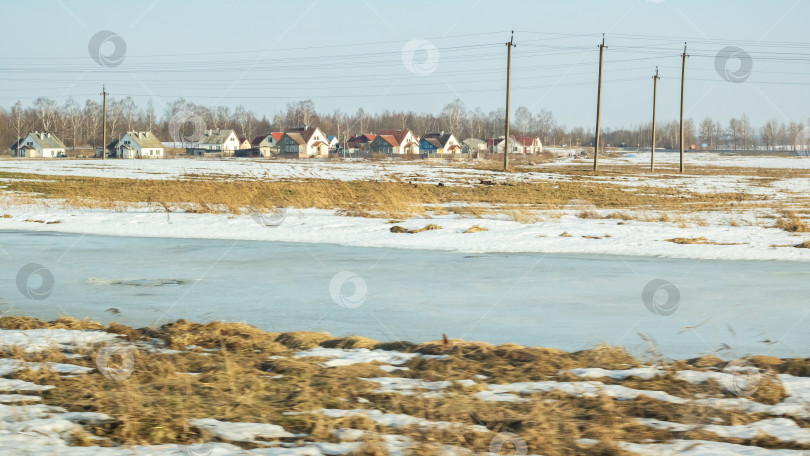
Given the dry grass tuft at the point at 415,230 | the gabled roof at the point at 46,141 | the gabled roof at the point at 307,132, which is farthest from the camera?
the gabled roof at the point at 307,132

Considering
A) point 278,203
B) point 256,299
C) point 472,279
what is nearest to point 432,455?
point 256,299

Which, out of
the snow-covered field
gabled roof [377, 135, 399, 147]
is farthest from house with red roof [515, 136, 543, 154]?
the snow-covered field

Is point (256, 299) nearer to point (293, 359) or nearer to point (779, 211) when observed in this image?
point (293, 359)

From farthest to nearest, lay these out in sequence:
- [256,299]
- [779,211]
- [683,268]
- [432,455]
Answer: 1. [779,211]
2. [683,268]
3. [256,299]
4. [432,455]

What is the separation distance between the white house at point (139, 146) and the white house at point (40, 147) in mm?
9643

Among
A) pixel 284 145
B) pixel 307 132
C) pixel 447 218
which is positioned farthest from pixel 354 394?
pixel 307 132

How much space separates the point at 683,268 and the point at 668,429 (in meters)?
8.55

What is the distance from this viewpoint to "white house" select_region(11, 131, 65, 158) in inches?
5025

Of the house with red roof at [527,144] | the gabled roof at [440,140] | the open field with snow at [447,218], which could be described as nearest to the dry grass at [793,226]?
the open field with snow at [447,218]

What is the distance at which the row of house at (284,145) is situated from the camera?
13188 centimetres

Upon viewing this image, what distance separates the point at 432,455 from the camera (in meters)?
4.65

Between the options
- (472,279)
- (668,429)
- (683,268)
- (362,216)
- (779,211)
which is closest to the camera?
(668,429)

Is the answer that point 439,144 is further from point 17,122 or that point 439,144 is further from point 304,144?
point 17,122

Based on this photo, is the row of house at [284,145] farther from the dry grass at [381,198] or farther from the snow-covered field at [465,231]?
the snow-covered field at [465,231]
